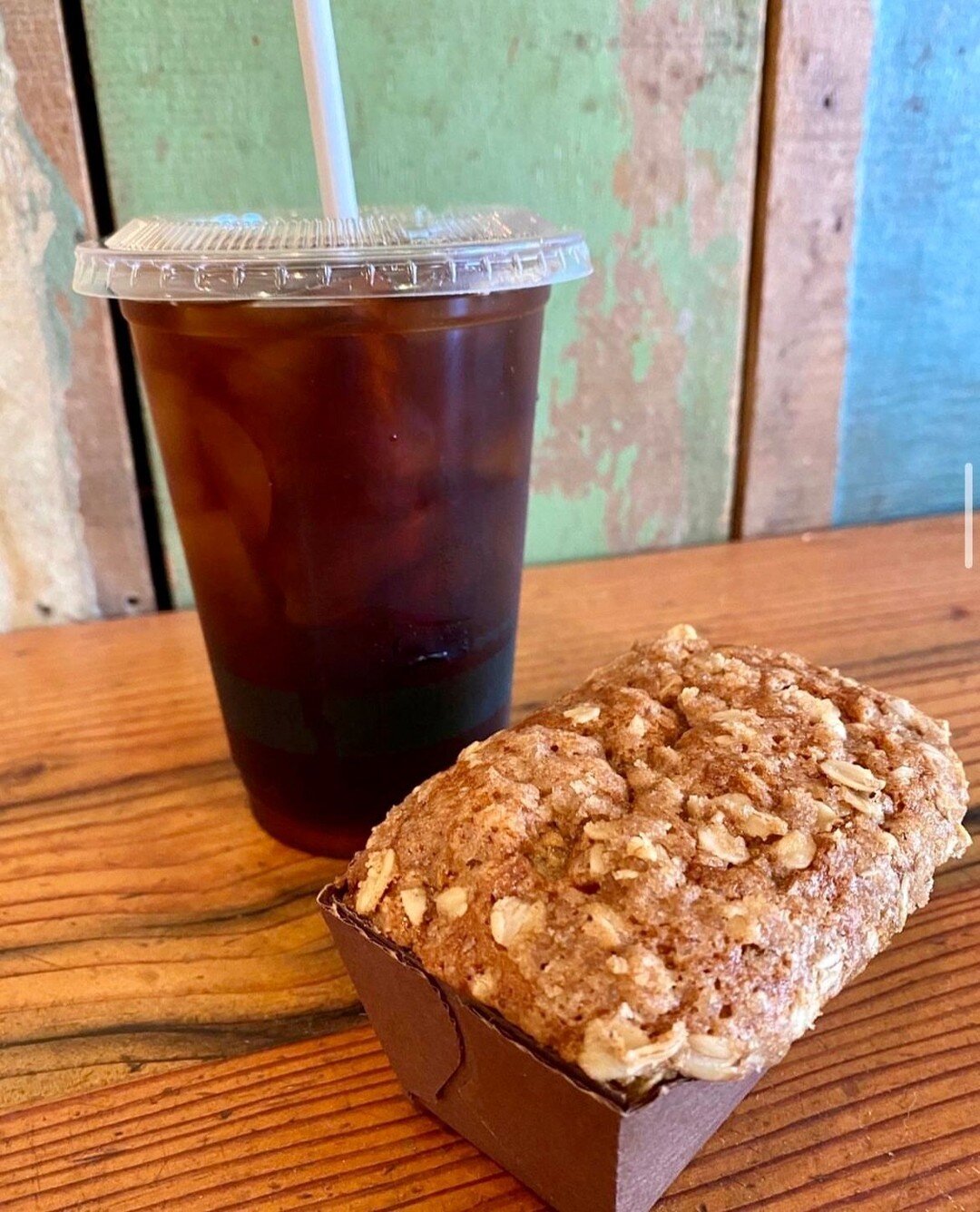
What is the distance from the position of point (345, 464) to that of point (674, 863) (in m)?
0.27

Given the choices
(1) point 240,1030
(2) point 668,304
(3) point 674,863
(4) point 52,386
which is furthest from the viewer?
(2) point 668,304

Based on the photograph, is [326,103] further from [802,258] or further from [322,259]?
[802,258]

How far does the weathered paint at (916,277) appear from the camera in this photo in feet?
3.12

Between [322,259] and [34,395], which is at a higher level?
[322,259]

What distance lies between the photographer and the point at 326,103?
0.53 metres

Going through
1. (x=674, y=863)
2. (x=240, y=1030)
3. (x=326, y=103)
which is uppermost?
(x=326, y=103)

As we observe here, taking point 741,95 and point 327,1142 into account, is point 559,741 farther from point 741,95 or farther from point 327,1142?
point 741,95

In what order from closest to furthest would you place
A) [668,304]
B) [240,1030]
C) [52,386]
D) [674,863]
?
[674,863]
[240,1030]
[52,386]
[668,304]

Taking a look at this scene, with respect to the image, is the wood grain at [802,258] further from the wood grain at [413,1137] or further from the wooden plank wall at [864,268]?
the wood grain at [413,1137]

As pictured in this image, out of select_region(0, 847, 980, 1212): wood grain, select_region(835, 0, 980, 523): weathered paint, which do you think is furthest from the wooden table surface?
select_region(835, 0, 980, 523): weathered paint

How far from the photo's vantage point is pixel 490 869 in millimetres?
394

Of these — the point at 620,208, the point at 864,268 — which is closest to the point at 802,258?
the point at 864,268

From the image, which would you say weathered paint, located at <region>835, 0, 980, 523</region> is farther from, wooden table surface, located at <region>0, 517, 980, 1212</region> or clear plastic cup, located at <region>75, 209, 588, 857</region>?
clear plastic cup, located at <region>75, 209, 588, 857</region>

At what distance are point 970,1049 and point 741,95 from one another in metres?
0.83
